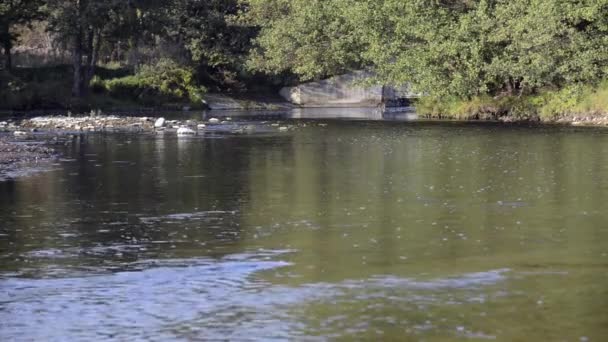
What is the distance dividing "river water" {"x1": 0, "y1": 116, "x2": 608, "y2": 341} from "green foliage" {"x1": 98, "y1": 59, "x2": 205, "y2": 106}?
36.2 metres

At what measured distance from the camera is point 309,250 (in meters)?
14.0

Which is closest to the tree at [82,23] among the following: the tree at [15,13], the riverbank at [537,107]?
the tree at [15,13]

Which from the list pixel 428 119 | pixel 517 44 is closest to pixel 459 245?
pixel 517 44

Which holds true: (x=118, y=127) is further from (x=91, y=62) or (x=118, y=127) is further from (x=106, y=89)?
(x=91, y=62)

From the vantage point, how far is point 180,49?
220 ft

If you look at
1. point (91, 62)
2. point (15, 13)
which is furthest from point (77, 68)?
point (15, 13)

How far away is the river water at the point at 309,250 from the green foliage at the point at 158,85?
36.2 metres

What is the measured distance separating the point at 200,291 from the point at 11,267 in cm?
301

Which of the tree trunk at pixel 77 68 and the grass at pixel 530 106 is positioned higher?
the tree trunk at pixel 77 68

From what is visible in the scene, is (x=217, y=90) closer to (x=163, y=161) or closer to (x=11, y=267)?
(x=163, y=161)

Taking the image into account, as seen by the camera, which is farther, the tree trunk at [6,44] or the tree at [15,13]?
the tree trunk at [6,44]

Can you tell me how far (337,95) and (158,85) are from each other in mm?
14114

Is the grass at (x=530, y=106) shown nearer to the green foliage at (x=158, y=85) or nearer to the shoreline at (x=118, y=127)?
the shoreline at (x=118, y=127)

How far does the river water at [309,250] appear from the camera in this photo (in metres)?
10.2
